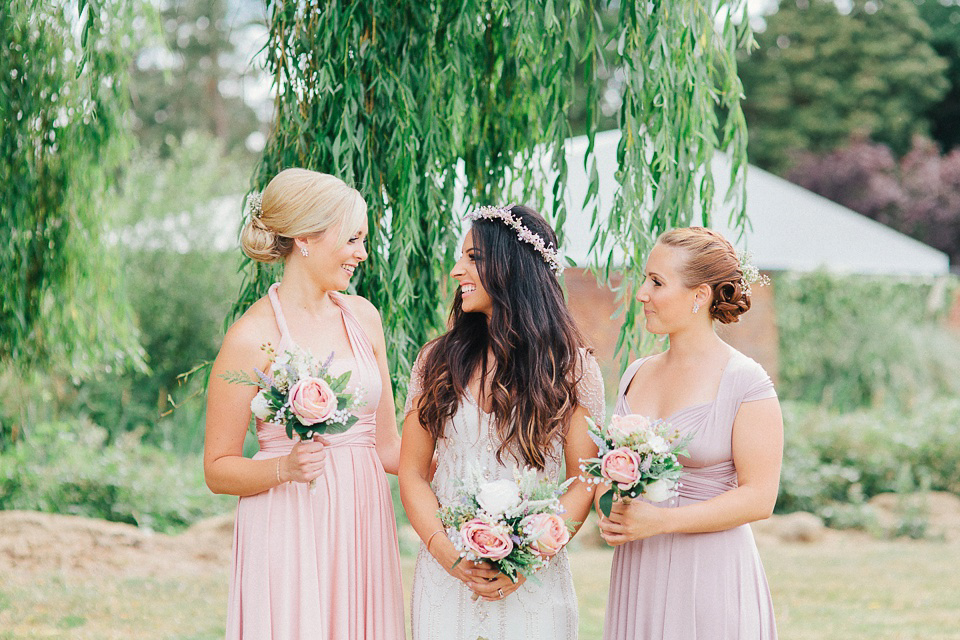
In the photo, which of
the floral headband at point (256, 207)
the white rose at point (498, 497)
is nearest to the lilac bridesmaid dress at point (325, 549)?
the floral headband at point (256, 207)

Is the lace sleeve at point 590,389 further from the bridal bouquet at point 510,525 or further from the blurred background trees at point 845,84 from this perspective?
the blurred background trees at point 845,84

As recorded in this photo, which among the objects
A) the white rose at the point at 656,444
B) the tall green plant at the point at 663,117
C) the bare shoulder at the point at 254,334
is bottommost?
the white rose at the point at 656,444

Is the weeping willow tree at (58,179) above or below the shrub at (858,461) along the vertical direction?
→ above

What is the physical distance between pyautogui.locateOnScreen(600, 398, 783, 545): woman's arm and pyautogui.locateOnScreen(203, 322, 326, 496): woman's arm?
105cm

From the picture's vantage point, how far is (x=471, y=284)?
122 inches

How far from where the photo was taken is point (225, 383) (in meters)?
3.04

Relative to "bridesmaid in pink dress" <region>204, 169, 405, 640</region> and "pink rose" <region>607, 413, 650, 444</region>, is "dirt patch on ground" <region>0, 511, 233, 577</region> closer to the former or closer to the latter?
"bridesmaid in pink dress" <region>204, 169, 405, 640</region>

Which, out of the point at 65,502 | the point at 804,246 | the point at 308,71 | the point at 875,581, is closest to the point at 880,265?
the point at 804,246

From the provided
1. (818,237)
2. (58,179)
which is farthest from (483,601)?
(818,237)

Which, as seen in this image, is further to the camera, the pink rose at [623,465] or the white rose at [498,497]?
the white rose at [498,497]

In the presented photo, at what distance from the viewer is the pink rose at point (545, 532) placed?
2.70 m

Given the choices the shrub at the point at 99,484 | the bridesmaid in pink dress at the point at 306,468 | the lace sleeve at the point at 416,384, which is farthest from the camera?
the shrub at the point at 99,484

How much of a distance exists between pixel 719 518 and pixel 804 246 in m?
13.3

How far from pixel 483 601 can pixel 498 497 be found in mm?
484
